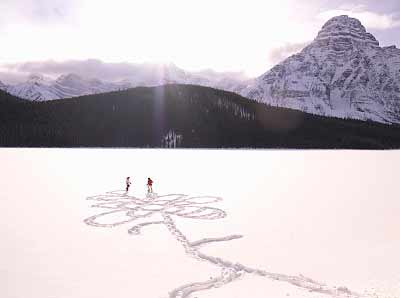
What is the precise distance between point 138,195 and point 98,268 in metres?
17.4

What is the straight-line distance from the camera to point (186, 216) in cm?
2356

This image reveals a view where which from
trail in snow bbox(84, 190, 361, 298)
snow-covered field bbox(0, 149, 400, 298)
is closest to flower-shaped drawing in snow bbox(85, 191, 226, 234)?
trail in snow bbox(84, 190, 361, 298)

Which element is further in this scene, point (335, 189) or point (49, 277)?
point (335, 189)

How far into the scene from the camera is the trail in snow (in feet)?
41.5

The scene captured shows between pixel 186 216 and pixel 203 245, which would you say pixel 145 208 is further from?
pixel 203 245

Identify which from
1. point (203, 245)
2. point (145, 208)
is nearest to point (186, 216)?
point (145, 208)

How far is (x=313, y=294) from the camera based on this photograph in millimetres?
12086

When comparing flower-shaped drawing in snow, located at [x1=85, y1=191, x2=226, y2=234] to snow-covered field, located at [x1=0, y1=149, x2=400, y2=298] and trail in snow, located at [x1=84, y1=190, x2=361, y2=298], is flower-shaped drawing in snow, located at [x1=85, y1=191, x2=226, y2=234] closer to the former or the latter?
trail in snow, located at [x1=84, y1=190, x2=361, y2=298]

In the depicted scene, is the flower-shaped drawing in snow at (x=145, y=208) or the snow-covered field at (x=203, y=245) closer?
the snow-covered field at (x=203, y=245)

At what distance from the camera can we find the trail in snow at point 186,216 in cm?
1265

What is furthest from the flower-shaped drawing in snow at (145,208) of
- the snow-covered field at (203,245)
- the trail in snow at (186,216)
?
the snow-covered field at (203,245)

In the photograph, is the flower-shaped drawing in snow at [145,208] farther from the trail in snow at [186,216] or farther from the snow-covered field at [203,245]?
the snow-covered field at [203,245]

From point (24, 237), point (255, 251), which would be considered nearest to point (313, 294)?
point (255, 251)

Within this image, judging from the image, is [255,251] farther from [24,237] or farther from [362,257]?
[24,237]
